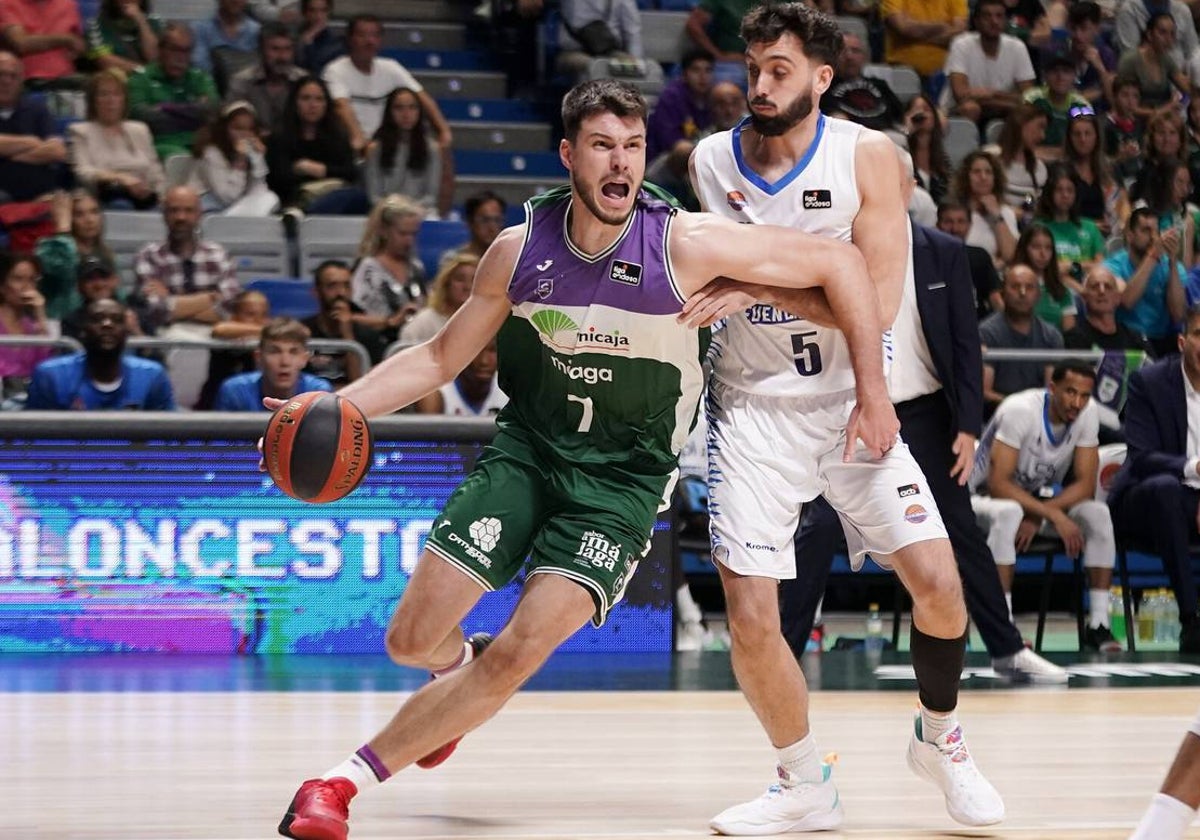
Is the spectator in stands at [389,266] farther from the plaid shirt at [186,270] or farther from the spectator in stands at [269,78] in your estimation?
the spectator in stands at [269,78]

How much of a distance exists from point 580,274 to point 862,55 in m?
8.35

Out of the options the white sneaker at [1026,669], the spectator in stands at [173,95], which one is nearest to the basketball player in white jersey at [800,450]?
the white sneaker at [1026,669]

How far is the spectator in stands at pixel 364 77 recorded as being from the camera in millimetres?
11531

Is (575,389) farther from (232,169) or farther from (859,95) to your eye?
(232,169)

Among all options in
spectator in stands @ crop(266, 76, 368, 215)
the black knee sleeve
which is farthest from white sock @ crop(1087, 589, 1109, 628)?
spectator in stands @ crop(266, 76, 368, 215)

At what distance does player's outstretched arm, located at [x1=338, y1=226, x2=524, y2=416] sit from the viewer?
4.46m

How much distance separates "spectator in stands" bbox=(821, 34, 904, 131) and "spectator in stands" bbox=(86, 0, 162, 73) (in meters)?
4.30

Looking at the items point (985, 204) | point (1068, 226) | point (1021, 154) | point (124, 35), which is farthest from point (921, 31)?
point (124, 35)

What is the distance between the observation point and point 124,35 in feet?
37.3

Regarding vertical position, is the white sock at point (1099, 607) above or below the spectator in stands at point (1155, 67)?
below

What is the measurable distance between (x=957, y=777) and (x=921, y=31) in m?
9.69

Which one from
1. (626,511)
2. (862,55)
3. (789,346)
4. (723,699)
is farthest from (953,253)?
(862,55)

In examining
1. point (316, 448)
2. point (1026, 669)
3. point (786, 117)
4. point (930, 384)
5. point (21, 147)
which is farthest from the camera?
point (21, 147)

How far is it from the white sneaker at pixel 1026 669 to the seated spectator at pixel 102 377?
12.8ft
